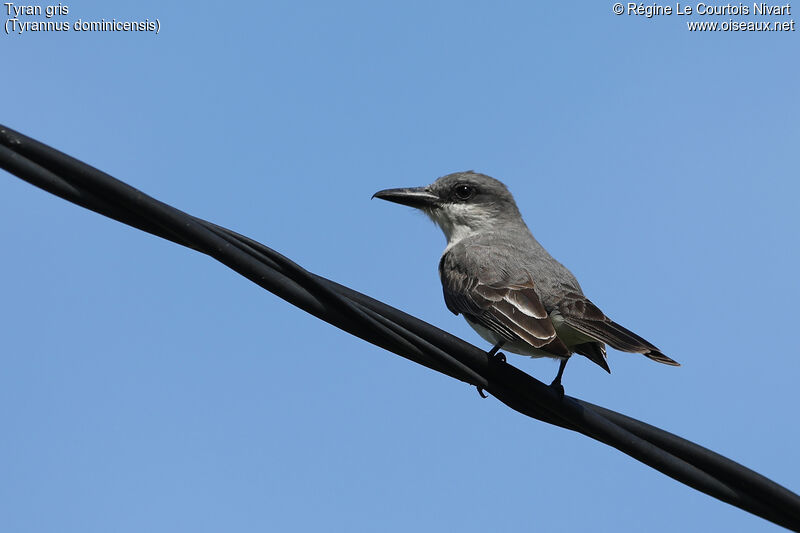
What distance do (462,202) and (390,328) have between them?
16.4ft

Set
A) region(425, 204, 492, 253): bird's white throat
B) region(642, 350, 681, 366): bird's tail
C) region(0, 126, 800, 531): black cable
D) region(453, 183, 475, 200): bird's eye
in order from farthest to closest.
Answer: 1. region(453, 183, 475, 200): bird's eye
2. region(425, 204, 492, 253): bird's white throat
3. region(642, 350, 681, 366): bird's tail
4. region(0, 126, 800, 531): black cable

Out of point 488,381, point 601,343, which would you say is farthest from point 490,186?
point 488,381

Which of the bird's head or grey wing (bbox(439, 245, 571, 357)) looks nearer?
grey wing (bbox(439, 245, 571, 357))

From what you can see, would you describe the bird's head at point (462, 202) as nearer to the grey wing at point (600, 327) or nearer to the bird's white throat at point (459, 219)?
the bird's white throat at point (459, 219)

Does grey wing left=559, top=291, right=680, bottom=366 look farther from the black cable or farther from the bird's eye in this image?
the bird's eye

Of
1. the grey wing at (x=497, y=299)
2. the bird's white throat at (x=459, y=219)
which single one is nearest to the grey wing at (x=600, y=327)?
the grey wing at (x=497, y=299)

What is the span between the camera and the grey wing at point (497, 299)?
604cm

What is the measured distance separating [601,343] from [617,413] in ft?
6.15

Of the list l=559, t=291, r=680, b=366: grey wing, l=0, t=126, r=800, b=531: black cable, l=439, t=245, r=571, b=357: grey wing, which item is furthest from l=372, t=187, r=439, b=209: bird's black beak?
l=0, t=126, r=800, b=531: black cable

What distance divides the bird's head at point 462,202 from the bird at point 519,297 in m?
0.01

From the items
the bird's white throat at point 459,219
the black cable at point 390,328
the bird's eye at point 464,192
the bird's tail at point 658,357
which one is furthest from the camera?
the bird's eye at point 464,192

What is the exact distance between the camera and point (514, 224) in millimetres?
9000

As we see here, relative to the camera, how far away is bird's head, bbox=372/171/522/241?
353 inches

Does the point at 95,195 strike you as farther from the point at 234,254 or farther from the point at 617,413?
the point at 617,413
